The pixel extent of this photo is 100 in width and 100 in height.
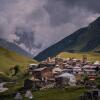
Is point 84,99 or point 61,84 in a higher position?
point 61,84

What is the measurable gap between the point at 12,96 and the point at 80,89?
2810 centimetres

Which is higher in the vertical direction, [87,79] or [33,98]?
[87,79]

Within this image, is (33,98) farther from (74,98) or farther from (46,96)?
(74,98)

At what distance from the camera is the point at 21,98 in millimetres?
153625

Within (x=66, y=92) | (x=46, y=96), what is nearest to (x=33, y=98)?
(x=46, y=96)

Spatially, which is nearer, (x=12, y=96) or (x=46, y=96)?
(x=46, y=96)

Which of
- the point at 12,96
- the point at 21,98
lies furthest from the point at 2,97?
the point at 21,98

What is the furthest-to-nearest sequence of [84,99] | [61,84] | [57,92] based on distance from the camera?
1. [61,84]
2. [57,92]
3. [84,99]

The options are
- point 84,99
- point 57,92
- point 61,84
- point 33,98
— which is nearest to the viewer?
point 84,99

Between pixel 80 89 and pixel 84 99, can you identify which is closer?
pixel 84 99

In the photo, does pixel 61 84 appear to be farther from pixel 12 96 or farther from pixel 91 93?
pixel 91 93

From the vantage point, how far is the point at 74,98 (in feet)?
449

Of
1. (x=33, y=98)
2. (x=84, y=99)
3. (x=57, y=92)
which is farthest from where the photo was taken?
(x=57, y=92)

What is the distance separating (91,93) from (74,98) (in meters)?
5.88
